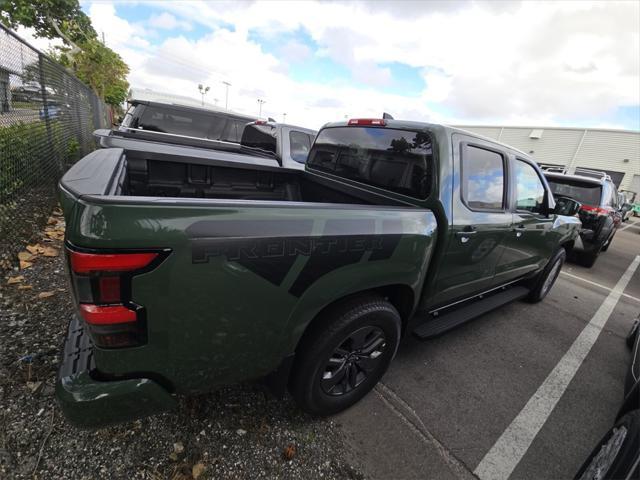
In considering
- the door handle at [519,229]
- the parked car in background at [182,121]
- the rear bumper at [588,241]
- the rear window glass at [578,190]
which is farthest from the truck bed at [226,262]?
the rear window glass at [578,190]

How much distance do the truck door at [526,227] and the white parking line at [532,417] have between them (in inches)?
38.1

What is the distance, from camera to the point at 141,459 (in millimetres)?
1740

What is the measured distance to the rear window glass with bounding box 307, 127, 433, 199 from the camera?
230 cm

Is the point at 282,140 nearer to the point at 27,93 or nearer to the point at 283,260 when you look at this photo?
the point at 27,93

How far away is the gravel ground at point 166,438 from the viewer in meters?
1.69

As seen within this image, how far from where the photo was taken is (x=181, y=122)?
6.54 metres

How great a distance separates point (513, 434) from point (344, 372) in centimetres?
133

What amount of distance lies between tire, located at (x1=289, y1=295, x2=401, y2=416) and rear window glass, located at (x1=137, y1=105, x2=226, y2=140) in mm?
6072

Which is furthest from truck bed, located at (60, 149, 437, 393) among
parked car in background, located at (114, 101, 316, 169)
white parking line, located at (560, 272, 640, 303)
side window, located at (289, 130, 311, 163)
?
white parking line, located at (560, 272, 640, 303)

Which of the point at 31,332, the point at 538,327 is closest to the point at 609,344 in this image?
the point at 538,327

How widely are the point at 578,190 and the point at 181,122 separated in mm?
8248

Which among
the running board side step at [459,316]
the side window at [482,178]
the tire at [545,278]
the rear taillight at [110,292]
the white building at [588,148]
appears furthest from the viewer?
the white building at [588,148]

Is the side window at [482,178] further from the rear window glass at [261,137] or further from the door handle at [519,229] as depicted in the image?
the rear window glass at [261,137]

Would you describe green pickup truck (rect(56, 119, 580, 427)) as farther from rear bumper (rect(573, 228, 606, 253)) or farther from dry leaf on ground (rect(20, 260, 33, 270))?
rear bumper (rect(573, 228, 606, 253))
